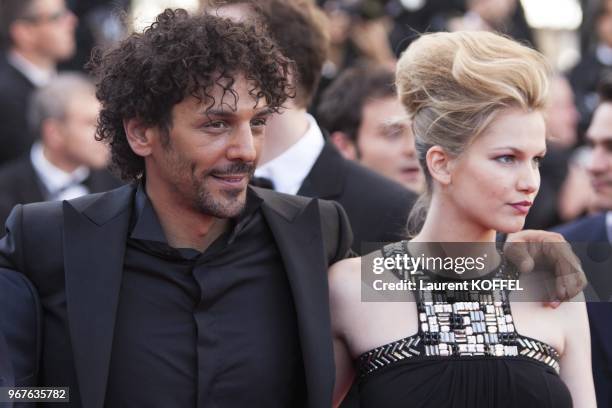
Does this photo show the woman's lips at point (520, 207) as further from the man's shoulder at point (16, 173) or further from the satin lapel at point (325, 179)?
the man's shoulder at point (16, 173)

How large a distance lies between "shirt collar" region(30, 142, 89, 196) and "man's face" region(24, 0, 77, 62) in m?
1.76

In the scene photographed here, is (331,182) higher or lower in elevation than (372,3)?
lower

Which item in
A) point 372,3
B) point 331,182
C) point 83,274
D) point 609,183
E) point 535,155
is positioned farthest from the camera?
point 372,3

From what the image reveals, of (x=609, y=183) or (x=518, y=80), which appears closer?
(x=518, y=80)

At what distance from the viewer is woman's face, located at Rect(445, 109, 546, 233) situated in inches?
138

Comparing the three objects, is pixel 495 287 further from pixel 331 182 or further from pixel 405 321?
pixel 331 182

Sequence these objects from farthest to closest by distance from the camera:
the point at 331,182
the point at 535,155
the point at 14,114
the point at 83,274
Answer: the point at 14,114, the point at 331,182, the point at 535,155, the point at 83,274

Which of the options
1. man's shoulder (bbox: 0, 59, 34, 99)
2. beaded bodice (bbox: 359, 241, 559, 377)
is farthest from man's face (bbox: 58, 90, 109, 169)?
beaded bodice (bbox: 359, 241, 559, 377)

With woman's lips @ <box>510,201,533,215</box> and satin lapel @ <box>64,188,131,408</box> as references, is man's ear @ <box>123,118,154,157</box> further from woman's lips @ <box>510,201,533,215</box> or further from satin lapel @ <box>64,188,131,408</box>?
woman's lips @ <box>510,201,533,215</box>

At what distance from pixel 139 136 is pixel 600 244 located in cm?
198

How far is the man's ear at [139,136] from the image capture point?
3557 mm

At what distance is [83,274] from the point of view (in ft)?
10.9

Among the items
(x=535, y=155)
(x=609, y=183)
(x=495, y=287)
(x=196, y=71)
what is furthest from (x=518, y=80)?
(x=609, y=183)

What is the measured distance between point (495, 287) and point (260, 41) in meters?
1.08
